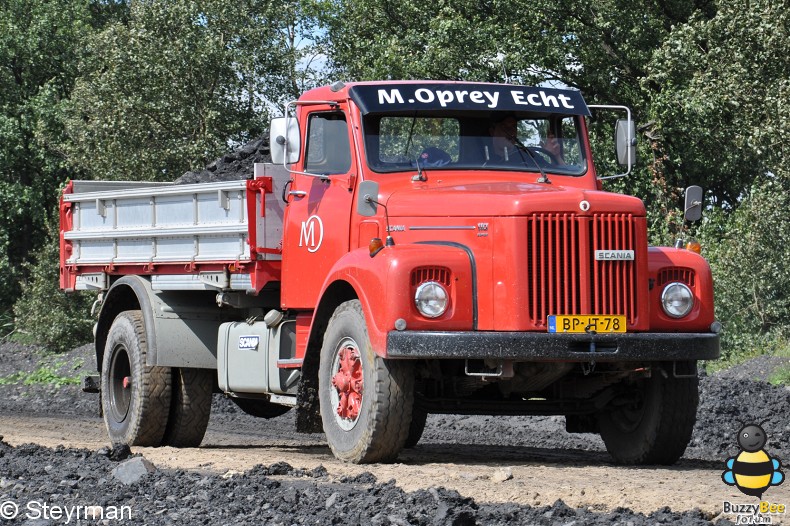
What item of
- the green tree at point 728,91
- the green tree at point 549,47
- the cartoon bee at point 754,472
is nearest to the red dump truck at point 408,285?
the cartoon bee at point 754,472

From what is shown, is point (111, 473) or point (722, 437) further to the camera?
point (722, 437)

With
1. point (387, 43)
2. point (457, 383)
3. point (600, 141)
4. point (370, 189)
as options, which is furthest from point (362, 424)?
point (387, 43)

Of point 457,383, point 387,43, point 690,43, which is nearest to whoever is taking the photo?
point 457,383

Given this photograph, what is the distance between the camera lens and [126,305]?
13016mm

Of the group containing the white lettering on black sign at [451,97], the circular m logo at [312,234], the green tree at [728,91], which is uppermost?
the green tree at [728,91]

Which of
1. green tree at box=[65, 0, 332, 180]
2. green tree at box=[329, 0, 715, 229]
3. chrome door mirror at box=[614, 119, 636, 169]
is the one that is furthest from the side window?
green tree at box=[65, 0, 332, 180]

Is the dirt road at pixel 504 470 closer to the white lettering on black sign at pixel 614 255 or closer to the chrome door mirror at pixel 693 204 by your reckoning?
the white lettering on black sign at pixel 614 255

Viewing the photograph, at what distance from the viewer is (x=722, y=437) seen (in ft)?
42.1

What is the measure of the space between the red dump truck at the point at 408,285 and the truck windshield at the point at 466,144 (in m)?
0.02

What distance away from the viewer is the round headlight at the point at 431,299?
8.70 meters

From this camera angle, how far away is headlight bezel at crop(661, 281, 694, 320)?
9.26m

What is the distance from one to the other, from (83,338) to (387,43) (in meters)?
10.8

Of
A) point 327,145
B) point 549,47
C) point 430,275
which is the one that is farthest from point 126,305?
point 549,47

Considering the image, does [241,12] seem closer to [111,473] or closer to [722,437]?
[722,437]
